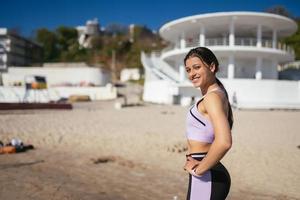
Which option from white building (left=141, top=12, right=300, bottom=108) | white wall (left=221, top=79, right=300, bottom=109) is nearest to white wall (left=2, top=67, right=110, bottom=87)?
white building (left=141, top=12, right=300, bottom=108)

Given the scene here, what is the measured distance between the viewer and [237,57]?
29031 mm

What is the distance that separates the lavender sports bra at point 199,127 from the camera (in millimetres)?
1955

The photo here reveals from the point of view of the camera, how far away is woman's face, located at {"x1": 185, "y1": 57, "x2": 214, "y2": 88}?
2.08m

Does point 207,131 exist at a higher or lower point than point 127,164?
higher

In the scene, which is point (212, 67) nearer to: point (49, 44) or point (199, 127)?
point (199, 127)

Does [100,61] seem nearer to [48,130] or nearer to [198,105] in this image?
[48,130]

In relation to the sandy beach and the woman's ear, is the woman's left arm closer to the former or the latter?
the woman's ear

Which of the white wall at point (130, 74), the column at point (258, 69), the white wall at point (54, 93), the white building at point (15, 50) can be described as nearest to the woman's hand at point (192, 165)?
the column at point (258, 69)

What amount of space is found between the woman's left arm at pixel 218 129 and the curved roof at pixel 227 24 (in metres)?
26.3

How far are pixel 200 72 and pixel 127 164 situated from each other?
218 inches

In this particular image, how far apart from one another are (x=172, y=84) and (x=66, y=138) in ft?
59.0

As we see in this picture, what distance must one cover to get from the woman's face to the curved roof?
25985 millimetres

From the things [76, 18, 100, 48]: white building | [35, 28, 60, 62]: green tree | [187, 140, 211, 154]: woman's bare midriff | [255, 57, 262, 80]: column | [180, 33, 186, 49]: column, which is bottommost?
[187, 140, 211, 154]: woman's bare midriff

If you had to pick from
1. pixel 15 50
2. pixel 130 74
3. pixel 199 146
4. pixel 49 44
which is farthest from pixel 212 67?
pixel 49 44
